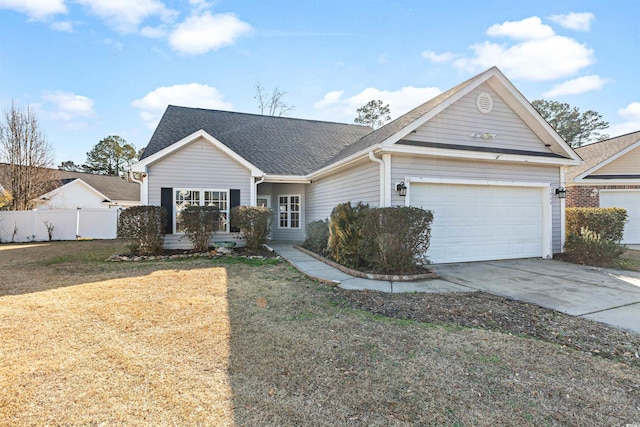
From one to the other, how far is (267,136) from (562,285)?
1270 centimetres

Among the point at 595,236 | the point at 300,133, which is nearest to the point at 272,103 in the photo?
the point at 300,133

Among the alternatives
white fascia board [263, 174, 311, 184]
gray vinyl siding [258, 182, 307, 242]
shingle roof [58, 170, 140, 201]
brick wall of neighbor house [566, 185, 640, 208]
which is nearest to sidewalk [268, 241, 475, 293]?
white fascia board [263, 174, 311, 184]

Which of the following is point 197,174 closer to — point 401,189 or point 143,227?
point 143,227

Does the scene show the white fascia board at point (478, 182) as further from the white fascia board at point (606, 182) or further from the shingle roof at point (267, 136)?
the shingle roof at point (267, 136)

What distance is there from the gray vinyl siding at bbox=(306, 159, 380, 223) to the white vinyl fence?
32.9ft

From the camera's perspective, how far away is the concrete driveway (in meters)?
4.27

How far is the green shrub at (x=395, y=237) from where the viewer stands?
6176 mm

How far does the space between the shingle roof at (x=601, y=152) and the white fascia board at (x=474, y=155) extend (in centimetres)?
524

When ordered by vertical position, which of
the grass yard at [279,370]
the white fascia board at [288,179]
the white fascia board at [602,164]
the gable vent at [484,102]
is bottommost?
the grass yard at [279,370]

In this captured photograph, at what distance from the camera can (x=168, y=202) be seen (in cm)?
997

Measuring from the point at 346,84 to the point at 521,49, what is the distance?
286 inches

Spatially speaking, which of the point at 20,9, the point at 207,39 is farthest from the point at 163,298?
the point at 20,9

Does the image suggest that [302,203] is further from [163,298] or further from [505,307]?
[505,307]

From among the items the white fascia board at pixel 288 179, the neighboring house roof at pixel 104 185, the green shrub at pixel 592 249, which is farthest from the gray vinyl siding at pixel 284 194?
the neighboring house roof at pixel 104 185
